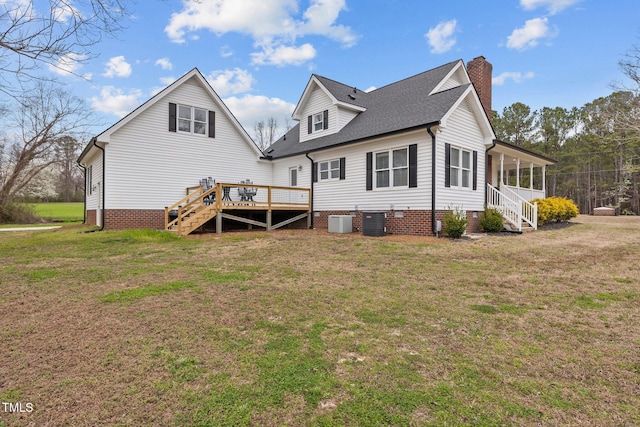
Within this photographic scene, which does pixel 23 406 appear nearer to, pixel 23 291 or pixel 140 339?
pixel 140 339

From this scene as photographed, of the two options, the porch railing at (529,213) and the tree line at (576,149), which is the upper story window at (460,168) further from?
the tree line at (576,149)

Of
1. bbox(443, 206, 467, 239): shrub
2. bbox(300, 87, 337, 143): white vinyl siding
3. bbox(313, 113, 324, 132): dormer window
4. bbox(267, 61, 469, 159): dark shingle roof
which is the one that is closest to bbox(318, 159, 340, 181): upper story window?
bbox(267, 61, 469, 159): dark shingle roof

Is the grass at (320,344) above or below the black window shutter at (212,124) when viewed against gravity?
below

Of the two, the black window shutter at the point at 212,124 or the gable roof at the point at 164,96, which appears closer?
the gable roof at the point at 164,96

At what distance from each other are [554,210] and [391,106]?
8808 millimetres

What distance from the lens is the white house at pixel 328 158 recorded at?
11.3 metres

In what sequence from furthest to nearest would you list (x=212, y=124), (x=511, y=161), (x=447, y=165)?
(x=511, y=161), (x=212, y=124), (x=447, y=165)

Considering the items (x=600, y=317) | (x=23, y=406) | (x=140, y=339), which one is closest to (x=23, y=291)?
(x=140, y=339)

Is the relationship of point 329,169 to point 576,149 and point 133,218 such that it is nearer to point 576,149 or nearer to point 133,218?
point 133,218

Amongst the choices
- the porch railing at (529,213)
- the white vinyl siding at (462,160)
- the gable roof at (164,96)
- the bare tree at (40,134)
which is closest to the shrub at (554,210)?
the porch railing at (529,213)

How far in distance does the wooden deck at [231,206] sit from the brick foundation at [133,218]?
488 mm

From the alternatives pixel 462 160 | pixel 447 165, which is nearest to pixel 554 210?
pixel 462 160

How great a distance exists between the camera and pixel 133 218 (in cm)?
1312

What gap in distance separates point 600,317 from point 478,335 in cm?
169
